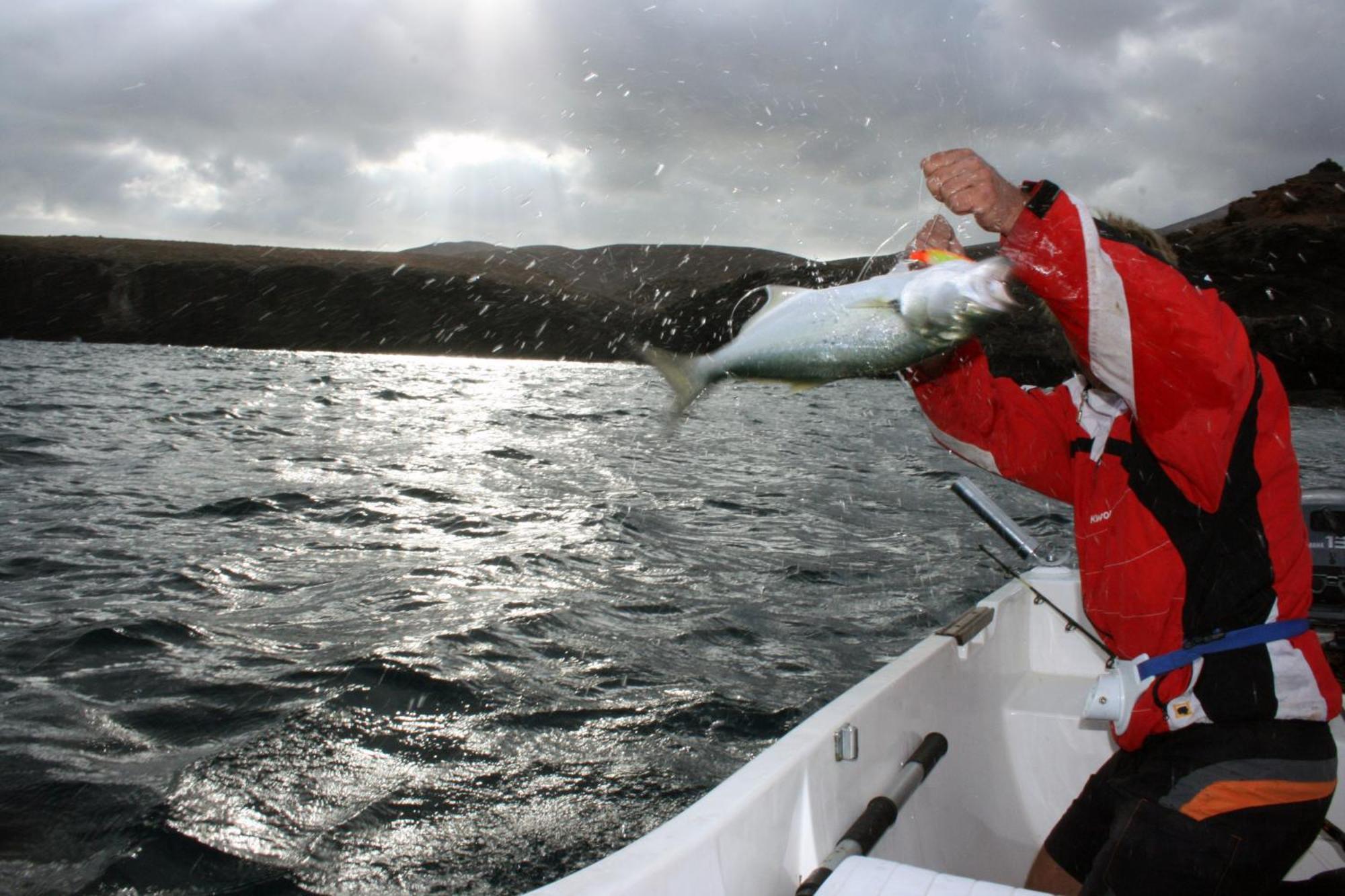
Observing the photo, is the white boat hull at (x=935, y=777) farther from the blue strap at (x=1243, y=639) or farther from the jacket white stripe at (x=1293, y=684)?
the jacket white stripe at (x=1293, y=684)

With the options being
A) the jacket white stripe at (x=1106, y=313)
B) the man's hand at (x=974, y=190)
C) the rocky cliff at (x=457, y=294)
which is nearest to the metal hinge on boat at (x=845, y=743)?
the jacket white stripe at (x=1106, y=313)

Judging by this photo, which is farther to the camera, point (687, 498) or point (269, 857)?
point (687, 498)

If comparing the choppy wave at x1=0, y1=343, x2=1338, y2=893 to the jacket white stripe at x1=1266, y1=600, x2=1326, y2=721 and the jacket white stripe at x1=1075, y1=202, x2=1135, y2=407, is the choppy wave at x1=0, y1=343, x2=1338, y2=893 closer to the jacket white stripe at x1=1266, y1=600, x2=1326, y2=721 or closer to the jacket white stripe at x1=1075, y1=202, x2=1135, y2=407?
the jacket white stripe at x1=1075, y1=202, x2=1135, y2=407

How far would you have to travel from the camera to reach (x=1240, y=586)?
2.52 m

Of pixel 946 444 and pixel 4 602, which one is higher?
pixel 946 444

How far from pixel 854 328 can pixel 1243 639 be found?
142 centimetres

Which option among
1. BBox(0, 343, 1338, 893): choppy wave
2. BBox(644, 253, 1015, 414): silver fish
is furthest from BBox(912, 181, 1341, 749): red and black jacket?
BBox(0, 343, 1338, 893): choppy wave

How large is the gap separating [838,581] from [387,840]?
6.54 m

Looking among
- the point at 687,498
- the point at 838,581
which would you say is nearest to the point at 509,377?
the point at 687,498

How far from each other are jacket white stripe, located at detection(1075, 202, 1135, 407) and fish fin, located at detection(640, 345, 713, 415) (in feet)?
4.38

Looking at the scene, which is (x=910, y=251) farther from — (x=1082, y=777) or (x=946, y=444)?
(x=1082, y=777)

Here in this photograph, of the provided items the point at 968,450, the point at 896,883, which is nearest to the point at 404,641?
the point at 968,450

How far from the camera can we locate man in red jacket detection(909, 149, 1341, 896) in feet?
7.32

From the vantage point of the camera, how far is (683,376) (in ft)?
10.8
